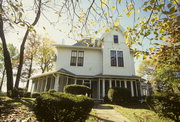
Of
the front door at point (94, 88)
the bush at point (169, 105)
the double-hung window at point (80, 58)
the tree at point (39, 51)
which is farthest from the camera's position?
the tree at point (39, 51)

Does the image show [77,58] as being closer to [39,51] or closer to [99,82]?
[99,82]

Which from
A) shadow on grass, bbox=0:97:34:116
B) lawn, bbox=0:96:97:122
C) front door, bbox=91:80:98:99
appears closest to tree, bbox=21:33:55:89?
front door, bbox=91:80:98:99

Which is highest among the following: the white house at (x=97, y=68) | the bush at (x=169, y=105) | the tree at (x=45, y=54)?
the tree at (x=45, y=54)

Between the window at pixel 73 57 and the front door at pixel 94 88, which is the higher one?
the window at pixel 73 57

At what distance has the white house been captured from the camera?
13.9 metres

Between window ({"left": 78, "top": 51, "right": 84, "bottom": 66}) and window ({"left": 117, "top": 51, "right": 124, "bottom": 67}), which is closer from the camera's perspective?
window ({"left": 78, "top": 51, "right": 84, "bottom": 66})

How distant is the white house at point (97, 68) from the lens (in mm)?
13883

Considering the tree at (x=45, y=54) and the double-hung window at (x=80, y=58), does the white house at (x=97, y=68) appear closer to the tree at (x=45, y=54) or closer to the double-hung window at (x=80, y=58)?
the double-hung window at (x=80, y=58)

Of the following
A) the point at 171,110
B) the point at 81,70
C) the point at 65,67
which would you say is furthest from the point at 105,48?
the point at 171,110

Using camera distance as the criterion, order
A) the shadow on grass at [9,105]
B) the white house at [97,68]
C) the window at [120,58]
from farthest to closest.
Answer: the window at [120,58]
the white house at [97,68]
the shadow on grass at [9,105]

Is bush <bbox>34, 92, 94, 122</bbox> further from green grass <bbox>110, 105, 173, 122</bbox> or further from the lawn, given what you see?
green grass <bbox>110, 105, 173, 122</bbox>

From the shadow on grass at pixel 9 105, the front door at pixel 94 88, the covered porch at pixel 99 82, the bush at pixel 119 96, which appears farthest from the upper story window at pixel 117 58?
the shadow on grass at pixel 9 105

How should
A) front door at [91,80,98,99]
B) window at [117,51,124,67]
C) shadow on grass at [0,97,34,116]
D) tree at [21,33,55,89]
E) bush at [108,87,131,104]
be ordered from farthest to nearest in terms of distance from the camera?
tree at [21,33,55,89] < window at [117,51,124,67] < front door at [91,80,98,99] < bush at [108,87,131,104] < shadow on grass at [0,97,34,116]

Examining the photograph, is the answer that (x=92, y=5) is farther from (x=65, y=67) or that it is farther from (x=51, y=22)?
(x=65, y=67)
